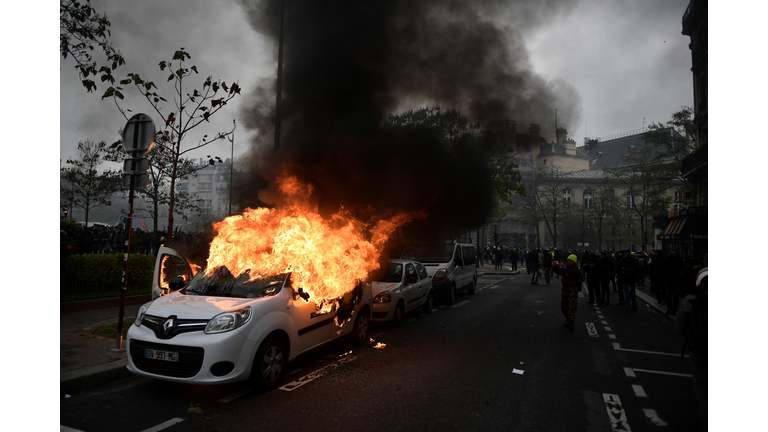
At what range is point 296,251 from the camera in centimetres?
631

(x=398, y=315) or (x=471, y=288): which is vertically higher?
(x=398, y=315)

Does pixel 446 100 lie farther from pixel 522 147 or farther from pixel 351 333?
pixel 351 333

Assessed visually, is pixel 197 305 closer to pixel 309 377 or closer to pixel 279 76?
pixel 309 377

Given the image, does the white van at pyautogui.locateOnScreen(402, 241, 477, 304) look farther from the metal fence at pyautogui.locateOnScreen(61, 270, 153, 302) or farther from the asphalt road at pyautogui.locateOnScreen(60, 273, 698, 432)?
the metal fence at pyautogui.locateOnScreen(61, 270, 153, 302)

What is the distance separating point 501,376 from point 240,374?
10.5 ft

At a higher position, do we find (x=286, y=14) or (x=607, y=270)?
(x=286, y=14)

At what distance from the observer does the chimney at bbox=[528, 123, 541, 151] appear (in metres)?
11.7

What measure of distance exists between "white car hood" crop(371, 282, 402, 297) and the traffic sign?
478 centimetres

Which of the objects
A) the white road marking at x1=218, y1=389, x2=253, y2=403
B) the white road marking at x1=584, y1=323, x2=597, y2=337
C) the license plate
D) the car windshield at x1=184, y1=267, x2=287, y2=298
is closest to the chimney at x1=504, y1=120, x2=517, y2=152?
the white road marking at x1=584, y1=323, x2=597, y2=337

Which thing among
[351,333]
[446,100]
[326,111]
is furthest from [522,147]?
[351,333]

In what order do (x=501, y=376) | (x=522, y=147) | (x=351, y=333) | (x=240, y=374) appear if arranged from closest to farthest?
(x=240, y=374) → (x=501, y=376) → (x=351, y=333) → (x=522, y=147)

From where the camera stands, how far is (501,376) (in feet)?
18.5

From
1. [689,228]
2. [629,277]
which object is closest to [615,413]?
[629,277]

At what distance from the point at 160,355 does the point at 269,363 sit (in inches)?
44.6
